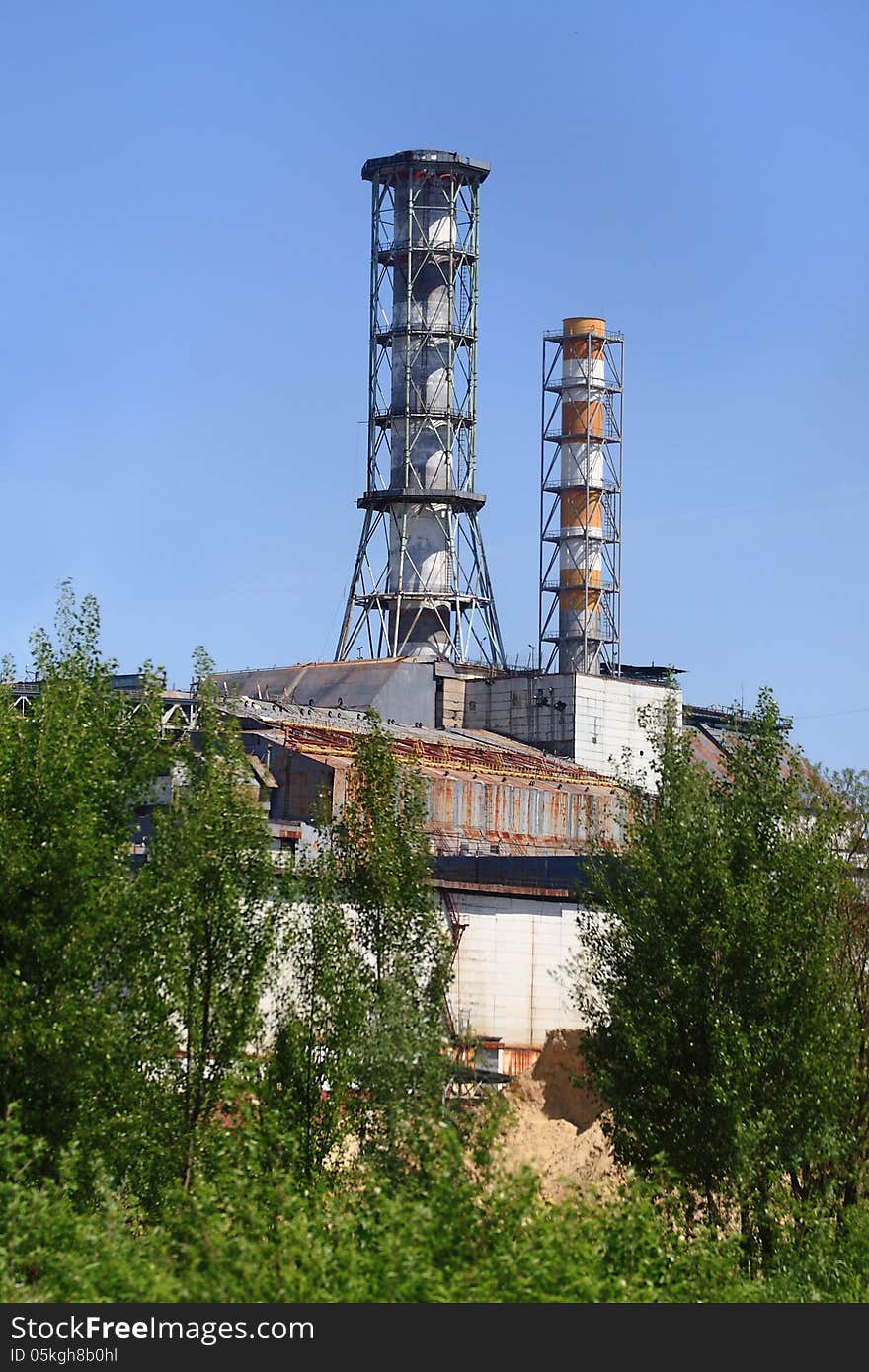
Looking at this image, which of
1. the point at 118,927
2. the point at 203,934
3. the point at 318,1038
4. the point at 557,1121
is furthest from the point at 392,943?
the point at 557,1121

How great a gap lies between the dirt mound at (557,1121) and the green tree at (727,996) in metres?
5.84

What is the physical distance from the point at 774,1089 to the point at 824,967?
2.32 metres

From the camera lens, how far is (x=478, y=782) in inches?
2552

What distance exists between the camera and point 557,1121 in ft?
136

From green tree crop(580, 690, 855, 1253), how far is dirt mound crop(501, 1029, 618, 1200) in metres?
5.84

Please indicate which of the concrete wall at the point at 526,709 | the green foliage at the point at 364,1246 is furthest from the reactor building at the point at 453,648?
the green foliage at the point at 364,1246

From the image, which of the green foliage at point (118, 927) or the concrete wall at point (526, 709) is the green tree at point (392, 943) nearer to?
the green foliage at point (118, 927)

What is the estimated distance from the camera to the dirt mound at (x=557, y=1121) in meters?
37.7

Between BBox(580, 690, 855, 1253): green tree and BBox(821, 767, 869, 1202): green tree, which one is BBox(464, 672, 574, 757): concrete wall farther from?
BBox(580, 690, 855, 1253): green tree

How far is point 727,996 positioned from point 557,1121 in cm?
1318

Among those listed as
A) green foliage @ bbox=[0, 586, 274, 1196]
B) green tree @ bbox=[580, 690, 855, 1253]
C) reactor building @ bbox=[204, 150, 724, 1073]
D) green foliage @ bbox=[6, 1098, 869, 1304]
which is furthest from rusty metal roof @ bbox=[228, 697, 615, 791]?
green foliage @ bbox=[6, 1098, 869, 1304]

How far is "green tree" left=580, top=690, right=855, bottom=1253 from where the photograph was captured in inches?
1107

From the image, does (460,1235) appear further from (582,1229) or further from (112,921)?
(112,921)

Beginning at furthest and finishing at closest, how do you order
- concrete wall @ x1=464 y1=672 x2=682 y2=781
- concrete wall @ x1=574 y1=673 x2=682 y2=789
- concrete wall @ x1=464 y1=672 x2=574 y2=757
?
concrete wall @ x1=464 y1=672 x2=574 y2=757
concrete wall @ x1=464 y1=672 x2=682 y2=781
concrete wall @ x1=574 y1=673 x2=682 y2=789
